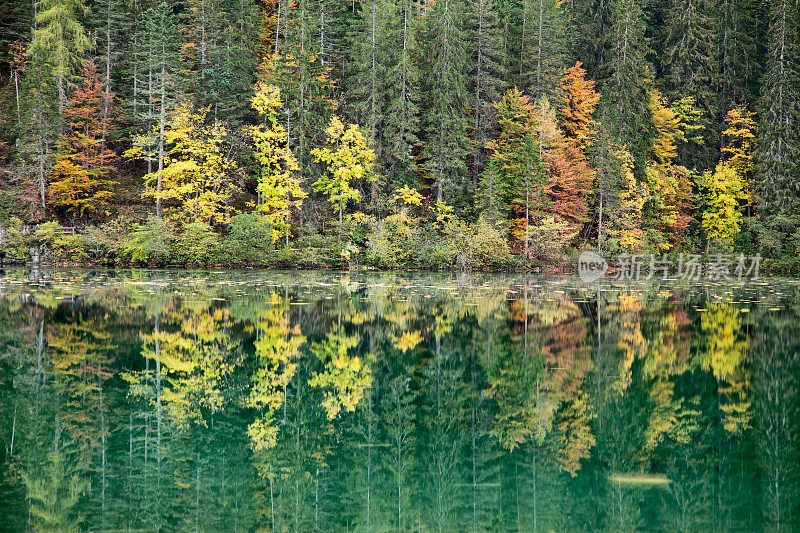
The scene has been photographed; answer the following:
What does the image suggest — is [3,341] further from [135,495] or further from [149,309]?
[135,495]

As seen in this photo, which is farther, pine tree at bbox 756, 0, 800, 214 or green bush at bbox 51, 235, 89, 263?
pine tree at bbox 756, 0, 800, 214

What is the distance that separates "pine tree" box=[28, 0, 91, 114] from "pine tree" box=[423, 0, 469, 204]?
2109 cm

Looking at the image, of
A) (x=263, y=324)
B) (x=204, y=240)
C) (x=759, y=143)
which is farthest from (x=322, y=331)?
(x=759, y=143)

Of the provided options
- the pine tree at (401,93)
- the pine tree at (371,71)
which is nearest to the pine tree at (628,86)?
the pine tree at (401,93)

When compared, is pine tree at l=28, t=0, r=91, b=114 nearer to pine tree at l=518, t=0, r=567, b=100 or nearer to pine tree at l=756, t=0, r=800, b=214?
pine tree at l=518, t=0, r=567, b=100

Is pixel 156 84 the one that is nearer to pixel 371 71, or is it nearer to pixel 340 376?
pixel 371 71

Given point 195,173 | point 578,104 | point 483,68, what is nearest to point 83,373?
point 195,173

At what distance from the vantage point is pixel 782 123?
40812 millimetres

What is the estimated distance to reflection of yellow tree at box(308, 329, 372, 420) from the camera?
325 inches

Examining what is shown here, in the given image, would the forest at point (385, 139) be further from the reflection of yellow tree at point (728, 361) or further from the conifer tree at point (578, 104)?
the reflection of yellow tree at point (728, 361)

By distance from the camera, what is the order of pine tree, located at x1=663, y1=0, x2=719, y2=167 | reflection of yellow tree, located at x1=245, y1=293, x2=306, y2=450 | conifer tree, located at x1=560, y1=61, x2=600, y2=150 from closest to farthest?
reflection of yellow tree, located at x1=245, y1=293, x2=306, y2=450
conifer tree, located at x1=560, y1=61, x2=600, y2=150
pine tree, located at x1=663, y1=0, x2=719, y2=167

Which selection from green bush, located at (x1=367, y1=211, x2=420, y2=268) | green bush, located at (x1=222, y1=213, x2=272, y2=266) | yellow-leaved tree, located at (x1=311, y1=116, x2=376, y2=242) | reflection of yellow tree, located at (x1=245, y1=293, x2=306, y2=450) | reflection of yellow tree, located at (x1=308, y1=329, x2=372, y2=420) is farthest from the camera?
yellow-leaved tree, located at (x1=311, y1=116, x2=376, y2=242)

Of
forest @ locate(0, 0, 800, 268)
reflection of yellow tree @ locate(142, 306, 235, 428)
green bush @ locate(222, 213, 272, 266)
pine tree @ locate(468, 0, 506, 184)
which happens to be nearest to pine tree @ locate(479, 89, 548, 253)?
forest @ locate(0, 0, 800, 268)

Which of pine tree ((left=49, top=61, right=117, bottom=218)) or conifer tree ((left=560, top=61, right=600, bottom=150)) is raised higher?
conifer tree ((left=560, top=61, right=600, bottom=150))
